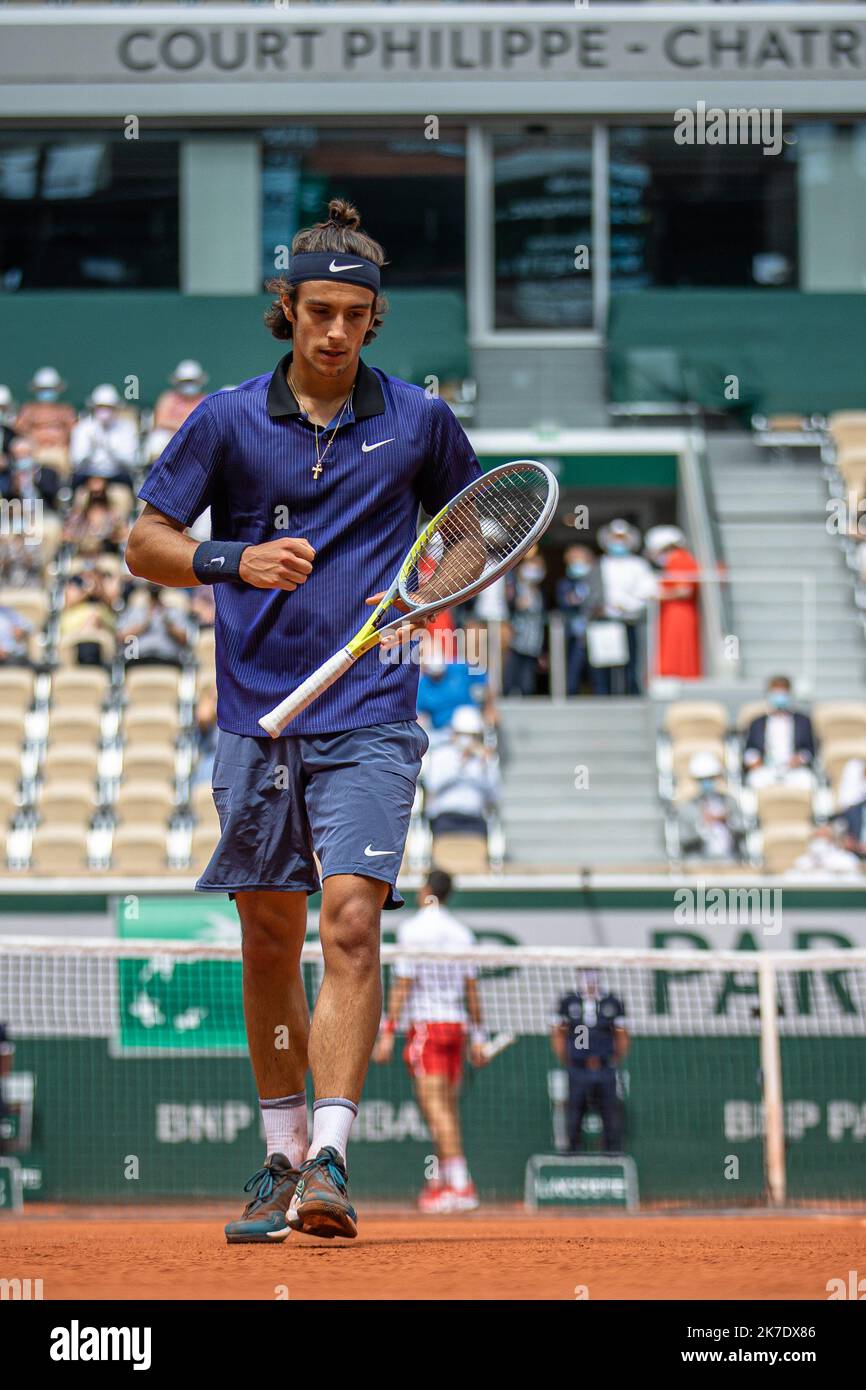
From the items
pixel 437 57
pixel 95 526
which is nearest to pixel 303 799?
pixel 95 526

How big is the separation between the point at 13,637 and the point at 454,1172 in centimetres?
658

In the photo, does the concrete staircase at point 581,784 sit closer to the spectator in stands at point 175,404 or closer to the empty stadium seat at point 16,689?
the empty stadium seat at point 16,689

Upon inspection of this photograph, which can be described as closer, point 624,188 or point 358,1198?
point 358,1198

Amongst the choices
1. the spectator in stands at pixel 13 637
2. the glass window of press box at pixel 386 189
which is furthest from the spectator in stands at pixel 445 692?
the glass window of press box at pixel 386 189

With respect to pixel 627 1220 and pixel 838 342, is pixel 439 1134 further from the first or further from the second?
pixel 838 342

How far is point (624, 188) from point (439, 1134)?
13.4 meters

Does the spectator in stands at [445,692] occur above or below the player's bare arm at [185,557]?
above

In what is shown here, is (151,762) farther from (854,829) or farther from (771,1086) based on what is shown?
(771,1086)

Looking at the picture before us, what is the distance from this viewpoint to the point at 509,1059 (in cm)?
1282

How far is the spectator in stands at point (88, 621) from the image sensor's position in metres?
17.0

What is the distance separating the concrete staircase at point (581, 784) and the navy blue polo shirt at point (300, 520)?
33.9 ft

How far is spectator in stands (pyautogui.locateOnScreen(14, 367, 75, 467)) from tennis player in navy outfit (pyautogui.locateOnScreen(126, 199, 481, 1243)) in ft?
46.2
